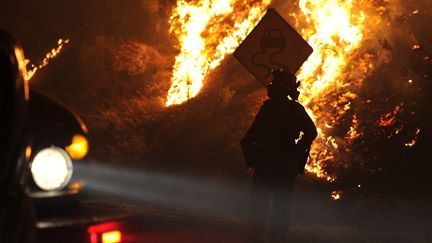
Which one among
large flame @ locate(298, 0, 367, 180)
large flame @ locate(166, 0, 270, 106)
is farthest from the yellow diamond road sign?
large flame @ locate(166, 0, 270, 106)

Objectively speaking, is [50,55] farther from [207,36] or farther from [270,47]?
[270,47]

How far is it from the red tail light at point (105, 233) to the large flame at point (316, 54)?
7.30m

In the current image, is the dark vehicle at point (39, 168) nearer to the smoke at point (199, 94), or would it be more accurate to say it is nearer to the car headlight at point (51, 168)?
the car headlight at point (51, 168)

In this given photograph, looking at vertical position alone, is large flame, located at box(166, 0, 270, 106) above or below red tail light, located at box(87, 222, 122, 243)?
above

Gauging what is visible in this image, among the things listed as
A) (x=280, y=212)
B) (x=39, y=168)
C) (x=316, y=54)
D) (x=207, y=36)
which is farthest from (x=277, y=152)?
(x=207, y=36)

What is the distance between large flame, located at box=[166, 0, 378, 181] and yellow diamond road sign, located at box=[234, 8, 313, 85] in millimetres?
2443

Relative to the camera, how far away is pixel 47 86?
1351cm

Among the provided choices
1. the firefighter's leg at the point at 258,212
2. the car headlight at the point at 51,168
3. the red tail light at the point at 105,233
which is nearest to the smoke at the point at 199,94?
the firefighter's leg at the point at 258,212

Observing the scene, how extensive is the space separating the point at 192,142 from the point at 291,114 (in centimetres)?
480

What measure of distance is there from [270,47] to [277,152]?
1624 millimetres

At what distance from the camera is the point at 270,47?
8.73 meters

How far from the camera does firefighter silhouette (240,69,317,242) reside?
7582mm

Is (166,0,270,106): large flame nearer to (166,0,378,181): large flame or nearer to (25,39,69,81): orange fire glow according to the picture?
(166,0,378,181): large flame

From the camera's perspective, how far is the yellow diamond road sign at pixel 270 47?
28.4ft
